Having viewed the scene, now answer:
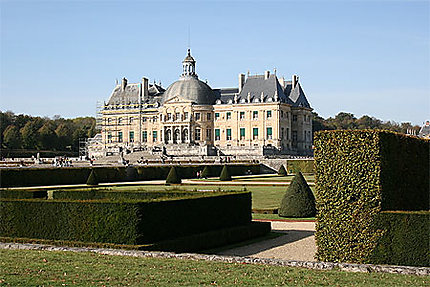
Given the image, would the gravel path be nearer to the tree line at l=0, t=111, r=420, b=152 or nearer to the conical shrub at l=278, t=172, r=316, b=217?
the conical shrub at l=278, t=172, r=316, b=217

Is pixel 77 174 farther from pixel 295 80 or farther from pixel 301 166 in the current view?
pixel 295 80

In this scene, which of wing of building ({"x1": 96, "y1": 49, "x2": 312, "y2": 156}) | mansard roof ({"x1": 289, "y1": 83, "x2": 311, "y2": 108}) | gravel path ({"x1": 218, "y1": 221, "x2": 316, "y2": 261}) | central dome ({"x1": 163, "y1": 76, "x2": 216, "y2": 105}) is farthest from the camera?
mansard roof ({"x1": 289, "y1": 83, "x2": 311, "y2": 108})

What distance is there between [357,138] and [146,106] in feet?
205

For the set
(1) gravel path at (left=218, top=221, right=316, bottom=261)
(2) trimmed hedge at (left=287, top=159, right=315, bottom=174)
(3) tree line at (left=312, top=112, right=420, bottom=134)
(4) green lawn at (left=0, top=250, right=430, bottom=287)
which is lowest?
(1) gravel path at (left=218, top=221, right=316, bottom=261)

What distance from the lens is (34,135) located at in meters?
66.9

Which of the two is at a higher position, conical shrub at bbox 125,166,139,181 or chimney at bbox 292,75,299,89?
chimney at bbox 292,75,299,89

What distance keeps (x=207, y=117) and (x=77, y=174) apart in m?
36.2

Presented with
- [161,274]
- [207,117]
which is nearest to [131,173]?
[161,274]

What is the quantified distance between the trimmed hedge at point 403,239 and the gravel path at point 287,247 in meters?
1.65

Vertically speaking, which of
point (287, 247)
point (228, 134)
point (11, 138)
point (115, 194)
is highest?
point (228, 134)

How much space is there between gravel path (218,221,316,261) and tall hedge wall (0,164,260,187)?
59.4 ft

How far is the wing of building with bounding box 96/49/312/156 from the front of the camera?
6344cm

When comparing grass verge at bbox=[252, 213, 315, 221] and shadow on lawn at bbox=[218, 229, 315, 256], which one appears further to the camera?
grass verge at bbox=[252, 213, 315, 221]

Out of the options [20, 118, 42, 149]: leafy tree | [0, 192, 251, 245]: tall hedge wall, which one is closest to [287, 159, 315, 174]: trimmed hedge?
[20, 118, 42, 149]: leafy tree
